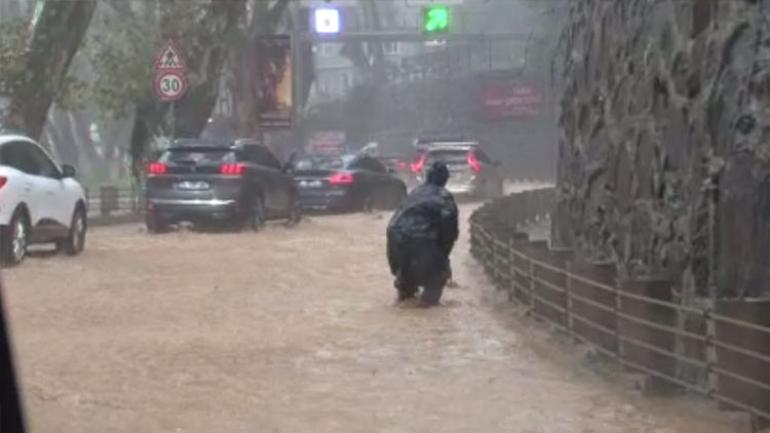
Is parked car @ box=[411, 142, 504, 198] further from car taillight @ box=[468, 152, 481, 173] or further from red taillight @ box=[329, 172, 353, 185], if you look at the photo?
red taillight @ box=[329, 172, 353, 185]

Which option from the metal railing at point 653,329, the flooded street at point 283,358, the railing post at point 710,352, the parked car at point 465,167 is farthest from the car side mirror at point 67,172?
the parked car at point 465,167

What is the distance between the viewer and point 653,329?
1215 cm

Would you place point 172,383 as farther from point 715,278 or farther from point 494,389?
point 715,278

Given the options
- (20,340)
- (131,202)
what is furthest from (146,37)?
(20,340)

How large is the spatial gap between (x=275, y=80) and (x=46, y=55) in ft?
36.3

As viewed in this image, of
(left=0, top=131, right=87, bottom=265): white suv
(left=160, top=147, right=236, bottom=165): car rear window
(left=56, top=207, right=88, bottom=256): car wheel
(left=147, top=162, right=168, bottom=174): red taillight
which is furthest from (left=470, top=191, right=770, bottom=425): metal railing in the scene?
(left=147, top=162, right=168, bottom=174): red taillight

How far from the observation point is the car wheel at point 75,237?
24.4m

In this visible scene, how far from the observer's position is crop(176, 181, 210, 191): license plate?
2961 cm

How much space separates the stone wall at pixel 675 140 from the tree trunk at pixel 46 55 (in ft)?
57.2

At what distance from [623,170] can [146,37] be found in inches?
1267

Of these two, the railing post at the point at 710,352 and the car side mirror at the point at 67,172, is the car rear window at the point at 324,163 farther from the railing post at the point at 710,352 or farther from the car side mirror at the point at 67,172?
the railing post at the point at 710,352

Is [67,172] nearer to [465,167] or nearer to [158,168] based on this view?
[158,168]

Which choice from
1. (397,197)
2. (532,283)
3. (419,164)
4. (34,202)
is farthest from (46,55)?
(532,283)

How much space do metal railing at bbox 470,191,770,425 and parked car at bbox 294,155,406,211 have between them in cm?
2089
